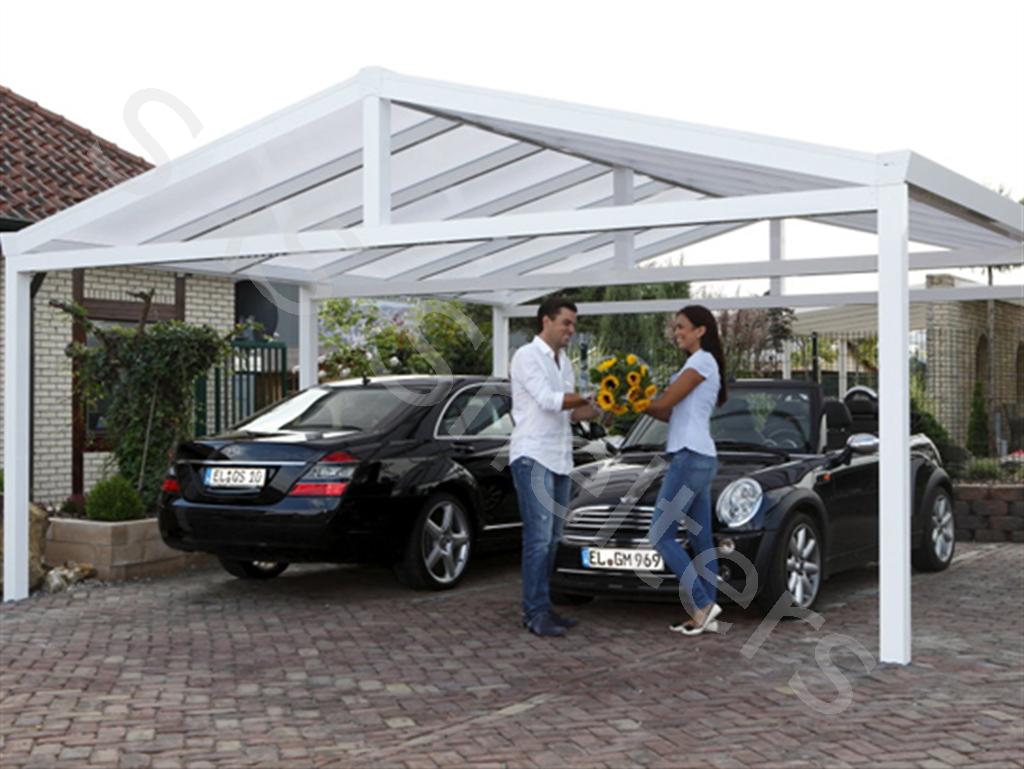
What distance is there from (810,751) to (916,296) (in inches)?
273

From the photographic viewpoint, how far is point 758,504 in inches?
307

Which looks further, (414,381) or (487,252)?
(487,252)

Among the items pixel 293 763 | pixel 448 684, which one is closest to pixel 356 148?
pixel 448 684

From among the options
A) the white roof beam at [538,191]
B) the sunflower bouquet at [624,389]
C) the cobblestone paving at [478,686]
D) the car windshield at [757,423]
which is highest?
the white roof beam at [538,191]

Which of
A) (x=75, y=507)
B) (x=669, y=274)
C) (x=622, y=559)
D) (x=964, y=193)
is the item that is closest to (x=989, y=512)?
(x=669, y=274)

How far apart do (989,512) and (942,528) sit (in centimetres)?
257

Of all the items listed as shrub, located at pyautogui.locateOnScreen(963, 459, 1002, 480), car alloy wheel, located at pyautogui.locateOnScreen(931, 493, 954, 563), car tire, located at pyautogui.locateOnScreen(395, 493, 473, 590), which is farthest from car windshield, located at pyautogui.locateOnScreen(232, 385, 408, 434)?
shrub, located at pyautogui.locateOnScreen(963, 459, 1002, 480)

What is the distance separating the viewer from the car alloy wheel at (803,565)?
7938 millimetres

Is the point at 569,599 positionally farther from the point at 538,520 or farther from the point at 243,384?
the point at 243,384

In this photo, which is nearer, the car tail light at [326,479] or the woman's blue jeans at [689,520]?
the woman's blue jeans at [689,520]

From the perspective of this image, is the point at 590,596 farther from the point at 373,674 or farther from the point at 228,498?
the point at 228,498

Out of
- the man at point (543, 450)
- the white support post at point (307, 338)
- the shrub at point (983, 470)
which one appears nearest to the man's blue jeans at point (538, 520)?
the man at point (543, 450)

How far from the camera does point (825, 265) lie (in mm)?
11492

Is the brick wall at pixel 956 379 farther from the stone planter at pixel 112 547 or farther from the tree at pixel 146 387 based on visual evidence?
the stone planter at pixel 112 547
